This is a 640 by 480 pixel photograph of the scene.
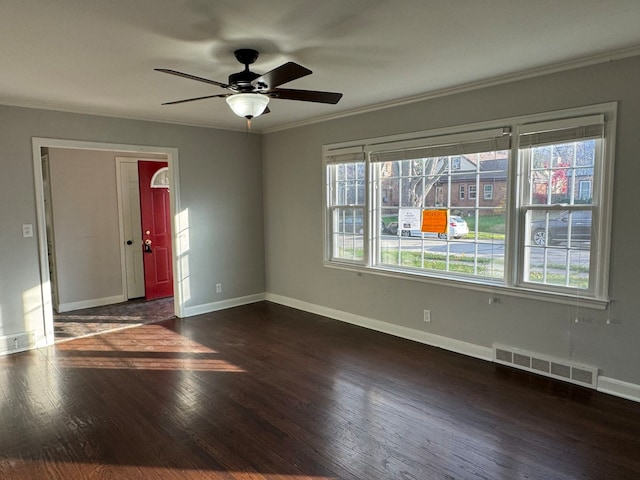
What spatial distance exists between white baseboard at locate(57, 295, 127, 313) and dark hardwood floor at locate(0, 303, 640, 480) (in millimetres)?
1707

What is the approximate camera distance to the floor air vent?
128 inches

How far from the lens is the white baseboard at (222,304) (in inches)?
216

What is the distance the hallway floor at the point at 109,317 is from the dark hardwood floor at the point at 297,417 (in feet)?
2.02

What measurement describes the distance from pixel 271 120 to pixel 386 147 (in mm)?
1648

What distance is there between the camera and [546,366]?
3.47 m

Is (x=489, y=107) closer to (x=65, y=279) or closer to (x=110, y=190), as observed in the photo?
(x=110, y=190)

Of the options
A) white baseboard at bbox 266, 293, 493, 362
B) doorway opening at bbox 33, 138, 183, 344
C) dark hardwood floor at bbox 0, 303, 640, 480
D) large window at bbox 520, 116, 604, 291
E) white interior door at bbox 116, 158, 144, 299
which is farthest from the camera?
white interior door at bbox 116, 158, 144, 299

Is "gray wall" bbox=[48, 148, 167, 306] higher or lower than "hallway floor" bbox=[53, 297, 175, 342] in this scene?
higher

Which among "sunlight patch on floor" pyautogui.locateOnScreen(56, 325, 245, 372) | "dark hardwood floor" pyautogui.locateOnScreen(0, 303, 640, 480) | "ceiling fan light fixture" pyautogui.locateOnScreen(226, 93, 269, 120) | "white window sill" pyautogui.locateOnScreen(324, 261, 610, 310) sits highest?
"ceiling fan light fixture" pyautogui.locateOnScreen(226, 93, 269, 120)

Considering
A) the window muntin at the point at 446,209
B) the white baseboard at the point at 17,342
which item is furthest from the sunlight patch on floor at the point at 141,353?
the window muntin at the point at 446,209

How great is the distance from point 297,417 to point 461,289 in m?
2.01

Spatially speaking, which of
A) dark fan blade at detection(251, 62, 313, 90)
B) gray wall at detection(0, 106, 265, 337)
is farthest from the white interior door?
dark fan blade at detection(251, 62, 313, 90)

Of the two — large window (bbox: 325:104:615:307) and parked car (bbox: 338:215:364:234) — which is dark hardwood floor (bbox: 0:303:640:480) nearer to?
→ large window (bbox: 325:104:615:307)

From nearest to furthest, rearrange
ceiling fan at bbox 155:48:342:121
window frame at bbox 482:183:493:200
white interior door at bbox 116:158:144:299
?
ceiling fan at bbox 155:48:342:121, window frame at bbox 482:183:493:200, white interior door at bbox 116:158:144:299
